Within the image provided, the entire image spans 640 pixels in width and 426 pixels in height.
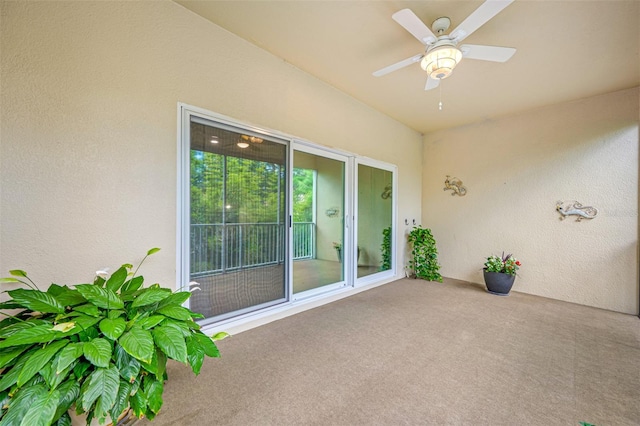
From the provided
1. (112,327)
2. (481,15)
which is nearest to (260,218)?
(112,327)

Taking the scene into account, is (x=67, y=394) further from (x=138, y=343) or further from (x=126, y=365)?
(x=138, y=343)

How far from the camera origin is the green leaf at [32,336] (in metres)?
0.97

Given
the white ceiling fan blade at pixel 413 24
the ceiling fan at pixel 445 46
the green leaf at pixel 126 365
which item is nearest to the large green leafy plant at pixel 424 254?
the ceiling fan at pixel 445 46

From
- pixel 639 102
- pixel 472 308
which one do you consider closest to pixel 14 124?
pixel 472 308

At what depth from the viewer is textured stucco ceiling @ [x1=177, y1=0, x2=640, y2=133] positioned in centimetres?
208

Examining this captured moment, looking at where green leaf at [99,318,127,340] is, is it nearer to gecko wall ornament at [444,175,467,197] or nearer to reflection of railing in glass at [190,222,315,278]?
reflection of railing in glass at [190,222,315,278]

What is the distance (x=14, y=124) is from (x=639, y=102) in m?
6.27

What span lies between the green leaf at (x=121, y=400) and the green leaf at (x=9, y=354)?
0.40 metres

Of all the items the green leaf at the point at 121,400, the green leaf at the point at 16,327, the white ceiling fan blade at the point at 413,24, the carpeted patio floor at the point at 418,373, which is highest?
the white ceiling fan blade at the point at 413,24

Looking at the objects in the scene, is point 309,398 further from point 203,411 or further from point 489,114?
point 489,114

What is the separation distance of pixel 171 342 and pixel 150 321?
151 millimetres

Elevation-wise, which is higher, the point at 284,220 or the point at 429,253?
the point at 284,220

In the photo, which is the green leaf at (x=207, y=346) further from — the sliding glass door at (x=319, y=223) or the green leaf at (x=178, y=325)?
the sliding glass door at (x=319, y=223)

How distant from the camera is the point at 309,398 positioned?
1635mm
